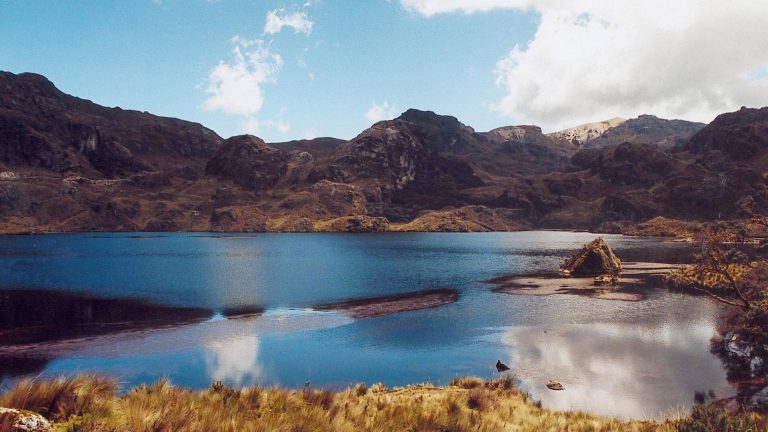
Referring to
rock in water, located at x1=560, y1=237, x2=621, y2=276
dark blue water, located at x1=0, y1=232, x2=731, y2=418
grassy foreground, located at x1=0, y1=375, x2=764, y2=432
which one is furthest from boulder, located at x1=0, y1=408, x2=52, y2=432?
rock in water, located at x1=560, y1=237, x2=621, y2=276

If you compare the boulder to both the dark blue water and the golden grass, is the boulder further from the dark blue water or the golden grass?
the dark blue water

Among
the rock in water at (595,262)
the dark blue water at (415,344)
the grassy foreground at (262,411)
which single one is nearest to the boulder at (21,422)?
the grassy foreground at (262,411)

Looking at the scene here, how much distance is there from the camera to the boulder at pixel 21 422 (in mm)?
8227

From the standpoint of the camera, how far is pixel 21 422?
8406 mm

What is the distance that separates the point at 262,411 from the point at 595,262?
8945 centimetres

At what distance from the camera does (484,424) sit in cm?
1569

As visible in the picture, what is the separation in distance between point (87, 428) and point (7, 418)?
1265 millimetres

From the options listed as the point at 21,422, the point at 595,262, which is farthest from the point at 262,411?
the point at 595,262

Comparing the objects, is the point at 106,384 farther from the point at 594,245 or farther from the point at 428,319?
the point at 594,245

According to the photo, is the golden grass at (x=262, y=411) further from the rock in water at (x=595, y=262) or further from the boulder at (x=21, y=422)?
the rock in water at (x=595, y=262)

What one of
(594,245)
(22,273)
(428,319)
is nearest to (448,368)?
(428,319)

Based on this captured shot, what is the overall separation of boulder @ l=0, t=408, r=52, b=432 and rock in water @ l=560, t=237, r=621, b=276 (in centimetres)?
9309

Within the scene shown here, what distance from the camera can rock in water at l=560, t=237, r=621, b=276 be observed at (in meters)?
90.9

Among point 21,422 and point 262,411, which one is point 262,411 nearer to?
point 262,411
